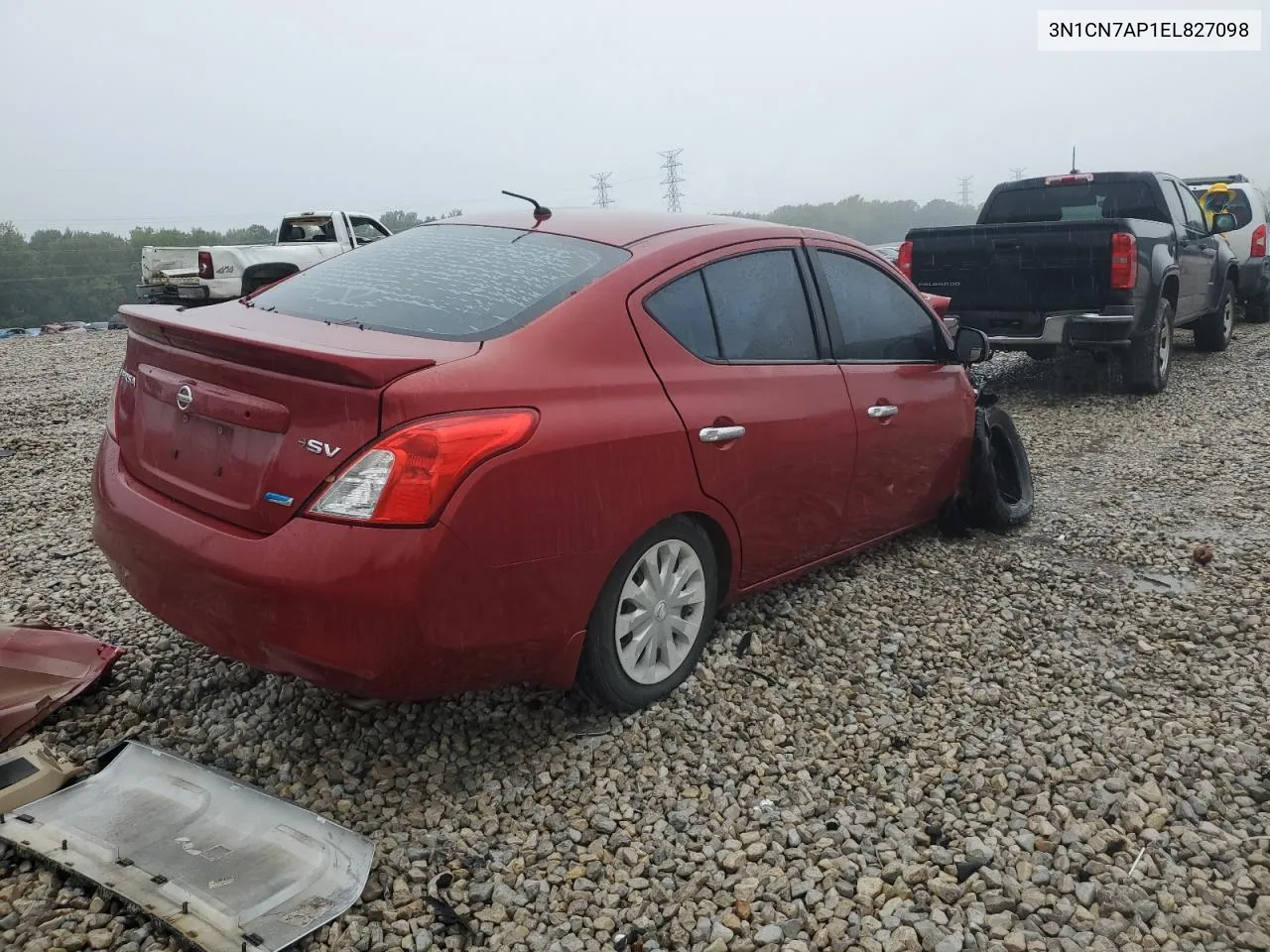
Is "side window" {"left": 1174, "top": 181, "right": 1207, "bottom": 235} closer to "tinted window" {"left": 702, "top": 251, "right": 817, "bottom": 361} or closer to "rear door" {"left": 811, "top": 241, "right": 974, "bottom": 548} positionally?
"rear door" {"left": 811, "top": 241, "right": 974, "bottom": 548}

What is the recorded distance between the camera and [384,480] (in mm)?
2363

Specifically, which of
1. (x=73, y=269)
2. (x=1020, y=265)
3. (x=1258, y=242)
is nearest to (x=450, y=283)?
(x=1020, y=265)

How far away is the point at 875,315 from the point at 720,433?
1.30 m

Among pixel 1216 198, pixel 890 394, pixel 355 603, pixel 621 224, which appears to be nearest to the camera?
pixel 355 603

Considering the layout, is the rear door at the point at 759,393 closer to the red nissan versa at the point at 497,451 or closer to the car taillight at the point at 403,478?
the red nissan versa at the point at 497,451

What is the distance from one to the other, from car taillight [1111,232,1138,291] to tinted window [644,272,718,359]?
18.6 ft

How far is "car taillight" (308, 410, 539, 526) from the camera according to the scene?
2359 millimetres

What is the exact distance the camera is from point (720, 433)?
3.16 m

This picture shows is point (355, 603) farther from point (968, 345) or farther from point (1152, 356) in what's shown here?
point (1152, 356)

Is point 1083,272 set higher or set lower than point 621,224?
lower

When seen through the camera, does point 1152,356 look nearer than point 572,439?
No

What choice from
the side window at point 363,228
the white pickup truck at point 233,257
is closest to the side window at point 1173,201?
the white pickup truck at point 233,257

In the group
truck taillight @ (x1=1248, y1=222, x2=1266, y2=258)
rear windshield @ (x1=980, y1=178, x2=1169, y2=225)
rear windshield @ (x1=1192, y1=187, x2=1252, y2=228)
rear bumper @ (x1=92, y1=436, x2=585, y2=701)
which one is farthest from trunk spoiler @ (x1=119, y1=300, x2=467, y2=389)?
truck taillight @ (x1=1248, y1=222, x2=1266, y2=258)

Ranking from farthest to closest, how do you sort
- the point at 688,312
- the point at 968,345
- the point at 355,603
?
the point at 968,345, the point at 688,312, the point at 355,603
